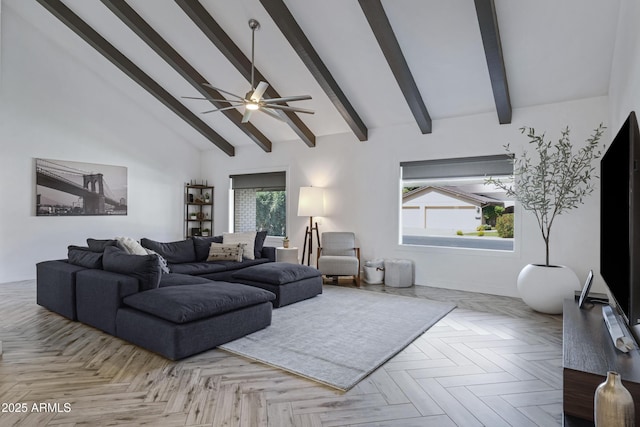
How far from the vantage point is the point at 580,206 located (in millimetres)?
4629

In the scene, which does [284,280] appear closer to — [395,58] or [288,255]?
[288,255]

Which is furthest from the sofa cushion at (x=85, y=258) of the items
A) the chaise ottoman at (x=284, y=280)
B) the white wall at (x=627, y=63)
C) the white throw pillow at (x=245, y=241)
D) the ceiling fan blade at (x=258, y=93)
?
the white wall at (x=627, y=63)

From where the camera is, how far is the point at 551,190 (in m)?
4.64

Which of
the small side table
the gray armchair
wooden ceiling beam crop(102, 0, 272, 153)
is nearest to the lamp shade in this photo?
→ the gray armchair

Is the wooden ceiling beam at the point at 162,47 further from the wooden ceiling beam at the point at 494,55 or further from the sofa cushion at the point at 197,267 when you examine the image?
the wooden ceiling beam at the point at 494,55

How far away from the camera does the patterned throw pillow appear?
18.3ft

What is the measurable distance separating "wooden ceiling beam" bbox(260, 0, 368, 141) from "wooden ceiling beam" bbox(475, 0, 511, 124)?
80.0 inches

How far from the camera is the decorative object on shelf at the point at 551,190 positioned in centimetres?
411

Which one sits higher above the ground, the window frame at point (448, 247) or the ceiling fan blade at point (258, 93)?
the ceiling fan blade at point (258, 93)

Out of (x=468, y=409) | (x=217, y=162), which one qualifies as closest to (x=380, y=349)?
(x=468, y=409)

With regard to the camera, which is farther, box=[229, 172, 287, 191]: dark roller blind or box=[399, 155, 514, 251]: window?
box=[229, 172, 287, 191]: dark roller blind

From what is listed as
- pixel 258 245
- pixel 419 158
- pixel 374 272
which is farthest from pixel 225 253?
pixel 419 158

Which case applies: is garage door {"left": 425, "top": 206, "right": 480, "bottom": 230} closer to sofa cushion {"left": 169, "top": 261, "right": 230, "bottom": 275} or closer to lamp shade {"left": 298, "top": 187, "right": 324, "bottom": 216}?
lamp shade {"left": 298, "top": 187, "right": 324, "bottom": 216}

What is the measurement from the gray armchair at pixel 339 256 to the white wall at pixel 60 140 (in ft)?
12.3
